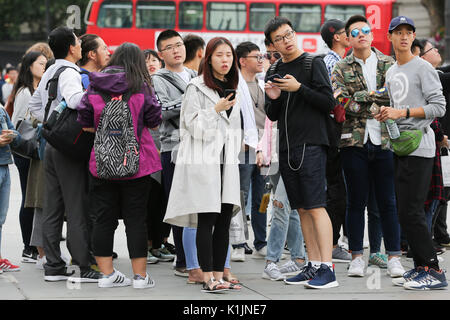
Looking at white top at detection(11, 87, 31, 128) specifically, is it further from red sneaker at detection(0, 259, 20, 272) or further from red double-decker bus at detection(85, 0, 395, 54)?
red double-decker bus at detection(85, 0, 395, 54)

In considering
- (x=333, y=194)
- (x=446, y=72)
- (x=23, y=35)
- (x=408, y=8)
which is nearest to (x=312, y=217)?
(x=333, y=194)

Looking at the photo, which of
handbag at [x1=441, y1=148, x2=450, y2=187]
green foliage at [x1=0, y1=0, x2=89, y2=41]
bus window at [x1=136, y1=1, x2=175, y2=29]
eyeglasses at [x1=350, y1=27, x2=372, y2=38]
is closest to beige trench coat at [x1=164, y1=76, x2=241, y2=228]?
eyeglasses at [x1=350, y1=27, x2=372, y2=38]

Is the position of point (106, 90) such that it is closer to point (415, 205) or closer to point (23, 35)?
point (415, 205)

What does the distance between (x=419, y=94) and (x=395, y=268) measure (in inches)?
56.4

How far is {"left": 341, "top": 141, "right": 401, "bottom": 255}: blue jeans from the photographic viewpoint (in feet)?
20.6

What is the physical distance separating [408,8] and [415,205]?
25043mm

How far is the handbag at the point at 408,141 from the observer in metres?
5.67

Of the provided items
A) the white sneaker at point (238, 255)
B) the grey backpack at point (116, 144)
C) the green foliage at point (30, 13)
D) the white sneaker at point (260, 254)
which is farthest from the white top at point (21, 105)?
the green foliage at point (30, 13)

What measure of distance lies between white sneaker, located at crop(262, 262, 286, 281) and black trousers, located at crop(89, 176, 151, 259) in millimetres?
1076

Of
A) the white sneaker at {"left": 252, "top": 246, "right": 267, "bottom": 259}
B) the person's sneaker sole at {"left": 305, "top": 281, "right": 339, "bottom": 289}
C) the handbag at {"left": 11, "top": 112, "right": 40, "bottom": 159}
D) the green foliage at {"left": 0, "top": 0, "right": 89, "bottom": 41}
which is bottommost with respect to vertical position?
the white sneaker at {"left": 252, "top": 246, "right": 267, "bottom": 259}

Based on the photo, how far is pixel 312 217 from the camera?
571 cm

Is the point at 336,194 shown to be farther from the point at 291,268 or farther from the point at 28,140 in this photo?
the point at 28,140

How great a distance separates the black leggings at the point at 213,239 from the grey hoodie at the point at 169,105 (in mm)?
904

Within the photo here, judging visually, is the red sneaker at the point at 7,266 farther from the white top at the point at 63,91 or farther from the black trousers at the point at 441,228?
the black trousers at the point at 441,228
